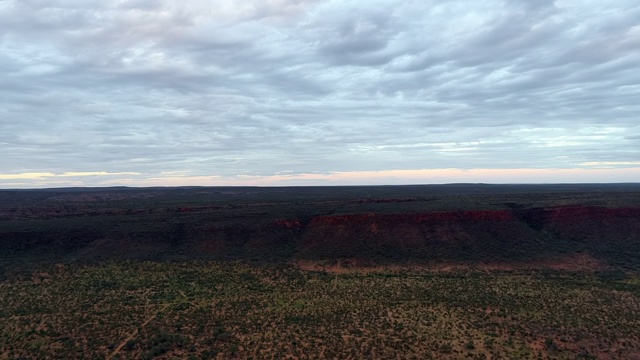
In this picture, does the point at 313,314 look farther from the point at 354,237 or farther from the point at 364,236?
the point at 364,236

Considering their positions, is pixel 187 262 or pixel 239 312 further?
pixel 187 262

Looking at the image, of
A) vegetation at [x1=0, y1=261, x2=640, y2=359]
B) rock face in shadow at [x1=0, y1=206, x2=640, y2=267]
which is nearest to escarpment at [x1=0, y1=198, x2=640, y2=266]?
rock face in shadow at [x1=0, y1=206, x2=640, y2=267]

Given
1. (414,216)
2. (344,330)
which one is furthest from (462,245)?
(344,330)

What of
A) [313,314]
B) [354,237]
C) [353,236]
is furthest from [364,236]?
[313,314]

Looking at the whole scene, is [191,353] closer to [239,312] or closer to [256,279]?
[239,312]

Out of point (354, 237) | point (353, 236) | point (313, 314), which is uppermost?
point (353, 236)

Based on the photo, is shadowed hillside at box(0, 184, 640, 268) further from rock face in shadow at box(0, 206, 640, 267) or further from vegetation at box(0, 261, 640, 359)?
vegetation at box(0, 261, 640, 359)

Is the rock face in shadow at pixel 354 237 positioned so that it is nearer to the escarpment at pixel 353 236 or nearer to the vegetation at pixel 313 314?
the escarpment at pixel 353 236
